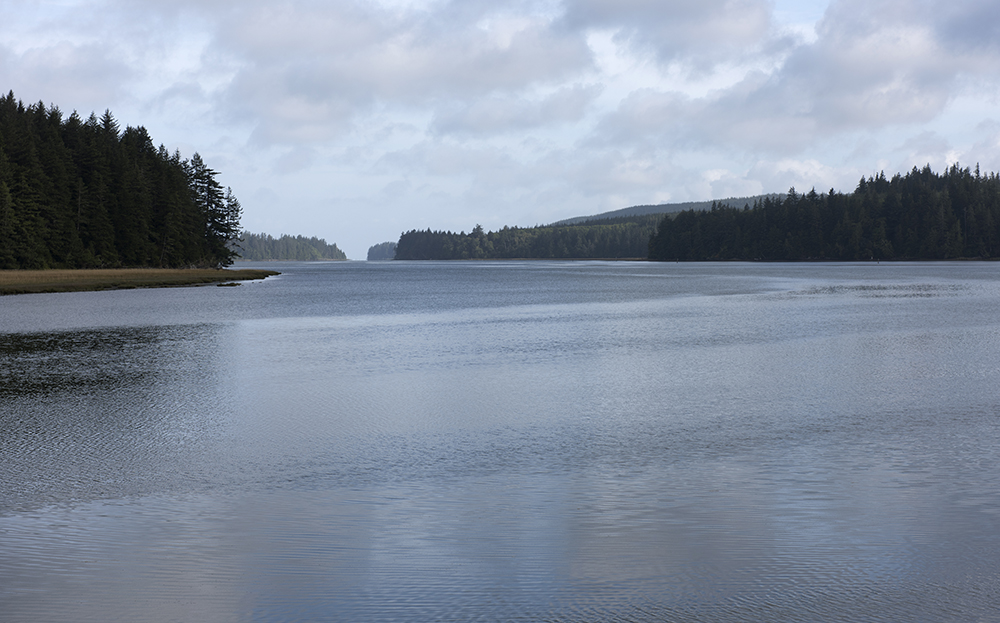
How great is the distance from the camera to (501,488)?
376 inches

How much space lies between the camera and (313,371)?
2084 cm

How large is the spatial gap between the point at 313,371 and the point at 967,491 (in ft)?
50.1

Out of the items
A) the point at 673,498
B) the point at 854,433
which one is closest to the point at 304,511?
the point at 673,498

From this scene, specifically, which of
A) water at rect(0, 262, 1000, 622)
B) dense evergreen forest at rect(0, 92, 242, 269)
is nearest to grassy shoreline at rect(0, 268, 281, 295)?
dense evergreen forest at rect(0, 92, 242, 269)

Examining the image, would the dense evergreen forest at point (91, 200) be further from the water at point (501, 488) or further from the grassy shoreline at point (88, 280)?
the water at point (501, 488)

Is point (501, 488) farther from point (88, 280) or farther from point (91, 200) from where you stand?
point (91, 200)

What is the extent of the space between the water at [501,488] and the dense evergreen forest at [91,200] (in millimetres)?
70861

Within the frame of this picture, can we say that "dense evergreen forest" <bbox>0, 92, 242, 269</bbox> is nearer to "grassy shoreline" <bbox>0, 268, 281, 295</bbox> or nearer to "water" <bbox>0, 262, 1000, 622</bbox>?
"grassy shoreline" <bbox>0, 268, 281, 295</bbox>

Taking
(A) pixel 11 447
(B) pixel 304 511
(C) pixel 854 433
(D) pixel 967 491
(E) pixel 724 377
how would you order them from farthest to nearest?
(E) pixel 724 377 → (C) pixel 854 433 → (A) pixel 11 447 → (D) pixel 967 491 → (B) pixel 304 511

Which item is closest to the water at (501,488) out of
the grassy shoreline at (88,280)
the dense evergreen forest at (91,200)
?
the grassy shoreline at (88,280)

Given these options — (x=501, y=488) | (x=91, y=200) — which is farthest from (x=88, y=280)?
(x=501, y=488)

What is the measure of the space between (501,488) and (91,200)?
330 feet

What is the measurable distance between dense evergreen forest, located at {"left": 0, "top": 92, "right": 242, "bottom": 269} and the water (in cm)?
7086

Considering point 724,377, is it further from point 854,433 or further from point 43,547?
point 43,547
